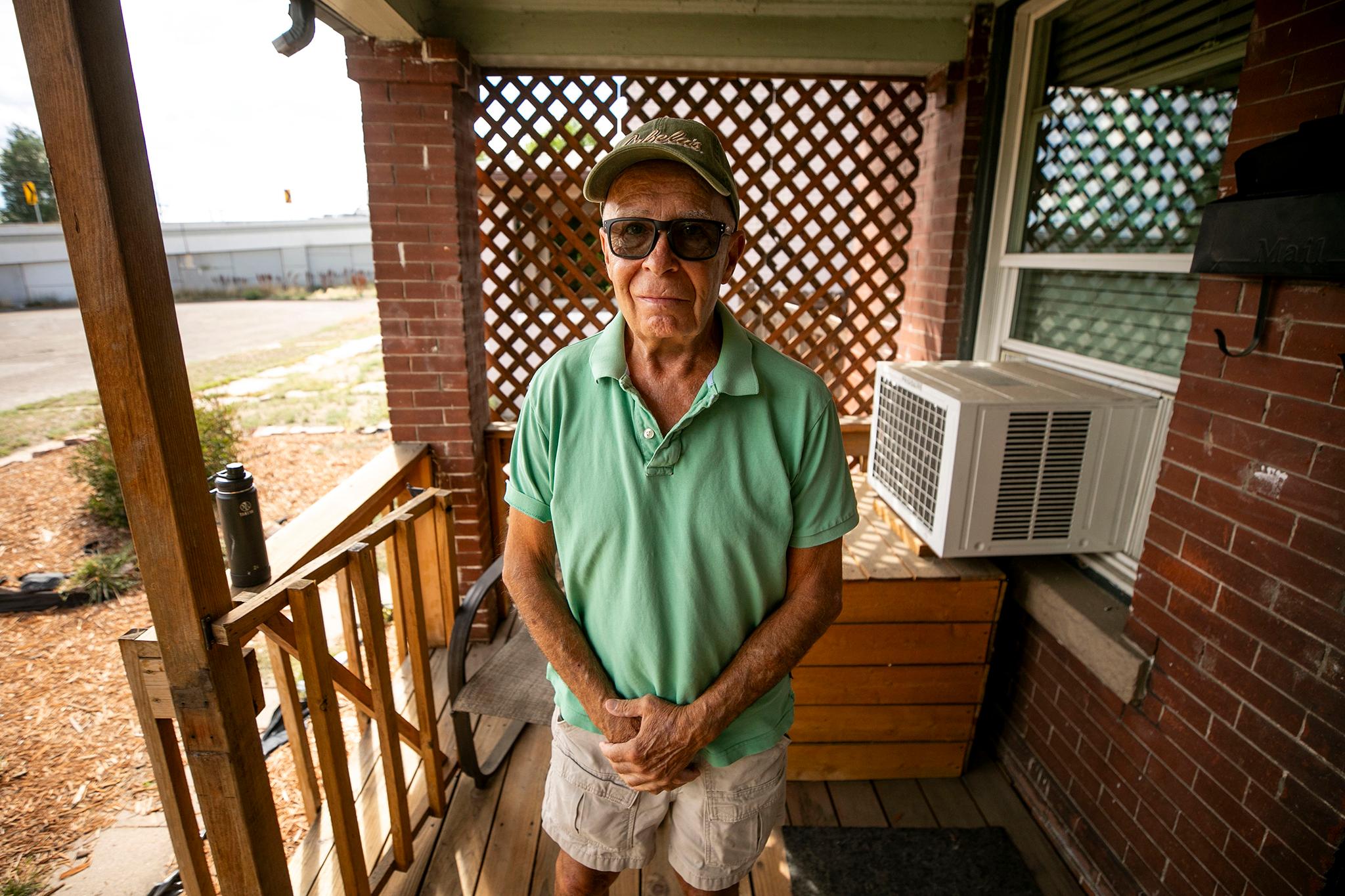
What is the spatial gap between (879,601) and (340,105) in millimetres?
2545

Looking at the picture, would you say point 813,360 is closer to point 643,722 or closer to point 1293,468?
point 1293,468

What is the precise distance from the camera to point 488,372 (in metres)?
2.97

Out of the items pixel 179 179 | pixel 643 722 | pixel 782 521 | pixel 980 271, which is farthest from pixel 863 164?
pixel 179 179

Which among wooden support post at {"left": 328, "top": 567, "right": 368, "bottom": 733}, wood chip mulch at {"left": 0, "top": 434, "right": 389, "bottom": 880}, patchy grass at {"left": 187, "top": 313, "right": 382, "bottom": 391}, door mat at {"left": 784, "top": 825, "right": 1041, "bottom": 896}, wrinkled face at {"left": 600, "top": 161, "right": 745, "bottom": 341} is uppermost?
wrinkled face at {"left": 600, "top": 161, "right": 745, "bottom": 341}

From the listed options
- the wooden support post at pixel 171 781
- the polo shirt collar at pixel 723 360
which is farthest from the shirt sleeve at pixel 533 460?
the wooden support post at pixel 171 781

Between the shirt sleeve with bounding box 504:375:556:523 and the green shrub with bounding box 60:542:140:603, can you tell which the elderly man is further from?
the green shrub with bounding box 60:542:140:603

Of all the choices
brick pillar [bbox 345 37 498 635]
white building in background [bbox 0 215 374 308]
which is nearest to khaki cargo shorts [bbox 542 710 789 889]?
brick pillar [bbox 345 37 498 635]

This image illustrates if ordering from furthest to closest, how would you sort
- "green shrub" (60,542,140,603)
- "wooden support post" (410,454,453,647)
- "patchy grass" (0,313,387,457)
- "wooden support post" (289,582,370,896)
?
"patchy grass" (0,313,387,457)
"green shrub" (60,542,140,603)
"wooden support post" (410,454,453,647)
"wooden support post" (289,582,370,896)

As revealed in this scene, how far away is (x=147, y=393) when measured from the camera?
95cm

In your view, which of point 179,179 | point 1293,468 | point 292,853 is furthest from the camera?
point 179,179

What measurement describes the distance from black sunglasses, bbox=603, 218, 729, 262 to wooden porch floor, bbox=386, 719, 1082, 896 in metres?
1.58

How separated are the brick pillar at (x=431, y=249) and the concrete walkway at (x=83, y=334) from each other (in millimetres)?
758

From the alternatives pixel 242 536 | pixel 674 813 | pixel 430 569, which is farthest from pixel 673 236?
pixel 430 569

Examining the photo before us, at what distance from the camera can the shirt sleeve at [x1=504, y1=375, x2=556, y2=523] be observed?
107 centimetres
